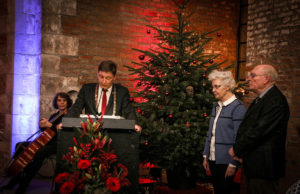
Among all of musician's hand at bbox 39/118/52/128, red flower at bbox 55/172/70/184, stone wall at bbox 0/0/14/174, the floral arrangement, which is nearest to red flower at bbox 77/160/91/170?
the floral arrangement

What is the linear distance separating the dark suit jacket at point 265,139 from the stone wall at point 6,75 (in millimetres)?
4427

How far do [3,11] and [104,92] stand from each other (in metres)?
3.44

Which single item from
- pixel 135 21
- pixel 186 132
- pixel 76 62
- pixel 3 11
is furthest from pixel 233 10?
pixel 3 11

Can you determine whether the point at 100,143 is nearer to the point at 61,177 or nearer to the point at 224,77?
the point at 61,177

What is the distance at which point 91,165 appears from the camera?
2.53 m

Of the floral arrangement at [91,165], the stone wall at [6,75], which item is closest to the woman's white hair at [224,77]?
the floral arrangement at [91,165]

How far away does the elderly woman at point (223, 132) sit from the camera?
9.54 ft

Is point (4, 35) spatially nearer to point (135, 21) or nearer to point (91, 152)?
point (135, 21)

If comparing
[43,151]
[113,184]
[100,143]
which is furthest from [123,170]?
[43,151]

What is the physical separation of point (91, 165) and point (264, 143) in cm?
145

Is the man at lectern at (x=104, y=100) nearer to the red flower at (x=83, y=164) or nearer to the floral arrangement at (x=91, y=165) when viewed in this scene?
the floral arrangement at (x=91, y=165)

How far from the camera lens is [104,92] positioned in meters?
3.51

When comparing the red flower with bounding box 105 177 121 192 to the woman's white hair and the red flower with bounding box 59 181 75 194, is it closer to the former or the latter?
the red flower with bounding box 59 181 75 194

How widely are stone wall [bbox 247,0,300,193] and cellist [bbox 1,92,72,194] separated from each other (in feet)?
10.2
